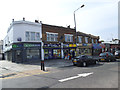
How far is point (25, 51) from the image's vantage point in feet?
58.7

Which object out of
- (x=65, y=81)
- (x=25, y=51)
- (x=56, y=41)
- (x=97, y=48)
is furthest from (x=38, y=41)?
(x=97, y=48)

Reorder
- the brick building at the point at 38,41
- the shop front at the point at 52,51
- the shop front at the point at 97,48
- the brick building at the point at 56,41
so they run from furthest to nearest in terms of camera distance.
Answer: the shop front at the point at 97,48 → the brick building at the point at 56,41 → the shop front at the point at 52,51 → the brick building at the point at 38,41

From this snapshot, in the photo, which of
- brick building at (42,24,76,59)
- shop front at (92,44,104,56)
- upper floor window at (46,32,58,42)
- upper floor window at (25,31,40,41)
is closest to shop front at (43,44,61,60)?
brick building at (42,24,76,59)

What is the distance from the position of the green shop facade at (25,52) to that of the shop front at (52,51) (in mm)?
1695

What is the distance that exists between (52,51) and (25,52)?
5952 mm

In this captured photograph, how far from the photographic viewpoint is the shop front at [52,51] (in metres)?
20.5

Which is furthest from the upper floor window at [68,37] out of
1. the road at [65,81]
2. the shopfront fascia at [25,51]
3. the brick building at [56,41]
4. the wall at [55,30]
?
the road at [65,81]

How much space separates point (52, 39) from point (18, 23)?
24.9 feet

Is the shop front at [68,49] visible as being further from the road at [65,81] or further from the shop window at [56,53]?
the road at [65,81]

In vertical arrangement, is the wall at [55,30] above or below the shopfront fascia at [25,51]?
above

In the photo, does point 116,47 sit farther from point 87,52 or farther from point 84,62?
point 84,62

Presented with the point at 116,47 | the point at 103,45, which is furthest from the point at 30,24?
the point at 116,47

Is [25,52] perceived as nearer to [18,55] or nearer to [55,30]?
[18,55]

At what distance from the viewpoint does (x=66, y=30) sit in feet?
79.7
